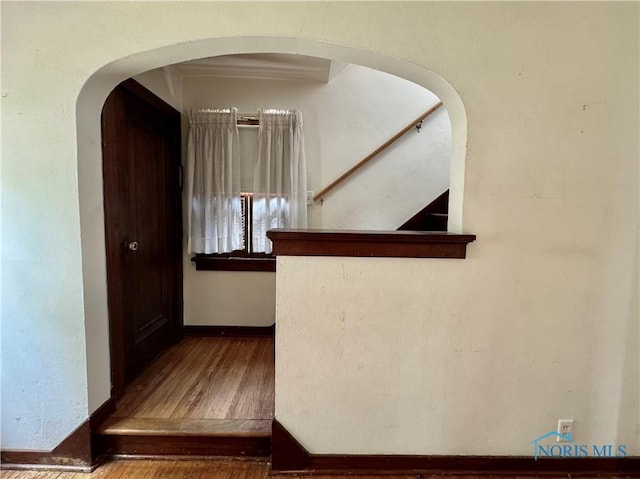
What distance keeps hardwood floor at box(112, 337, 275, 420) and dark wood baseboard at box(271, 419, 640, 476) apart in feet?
0.90

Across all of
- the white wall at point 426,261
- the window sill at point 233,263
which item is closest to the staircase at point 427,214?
the white wall at point 426,261

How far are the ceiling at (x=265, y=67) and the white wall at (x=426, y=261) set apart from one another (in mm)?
830

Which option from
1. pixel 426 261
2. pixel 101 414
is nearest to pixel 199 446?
pixel 101 414

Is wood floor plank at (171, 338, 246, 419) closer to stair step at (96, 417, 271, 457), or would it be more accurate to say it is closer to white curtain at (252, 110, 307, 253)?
stair step at (96, 417, 271, 457)

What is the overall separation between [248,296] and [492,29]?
7.30 feet

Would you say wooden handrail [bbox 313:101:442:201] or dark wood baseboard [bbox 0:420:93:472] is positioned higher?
wooden handrail [bbox 313:101:442:201]

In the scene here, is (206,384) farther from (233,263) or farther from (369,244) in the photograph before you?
(369,244)

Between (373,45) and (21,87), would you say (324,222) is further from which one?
(21,87)

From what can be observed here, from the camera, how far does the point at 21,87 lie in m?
1.20

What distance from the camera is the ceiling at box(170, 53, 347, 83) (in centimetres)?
197

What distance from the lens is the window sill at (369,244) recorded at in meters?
1.19

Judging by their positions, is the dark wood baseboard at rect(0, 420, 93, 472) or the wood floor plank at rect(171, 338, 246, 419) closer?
the dark wood baseboard at rect(0, 420, 93, 472)

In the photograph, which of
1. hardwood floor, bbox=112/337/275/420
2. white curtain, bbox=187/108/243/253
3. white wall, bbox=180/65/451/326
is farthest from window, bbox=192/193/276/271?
hardwood floor, bbox=112/337/275/420

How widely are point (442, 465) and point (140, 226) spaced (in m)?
2.10
